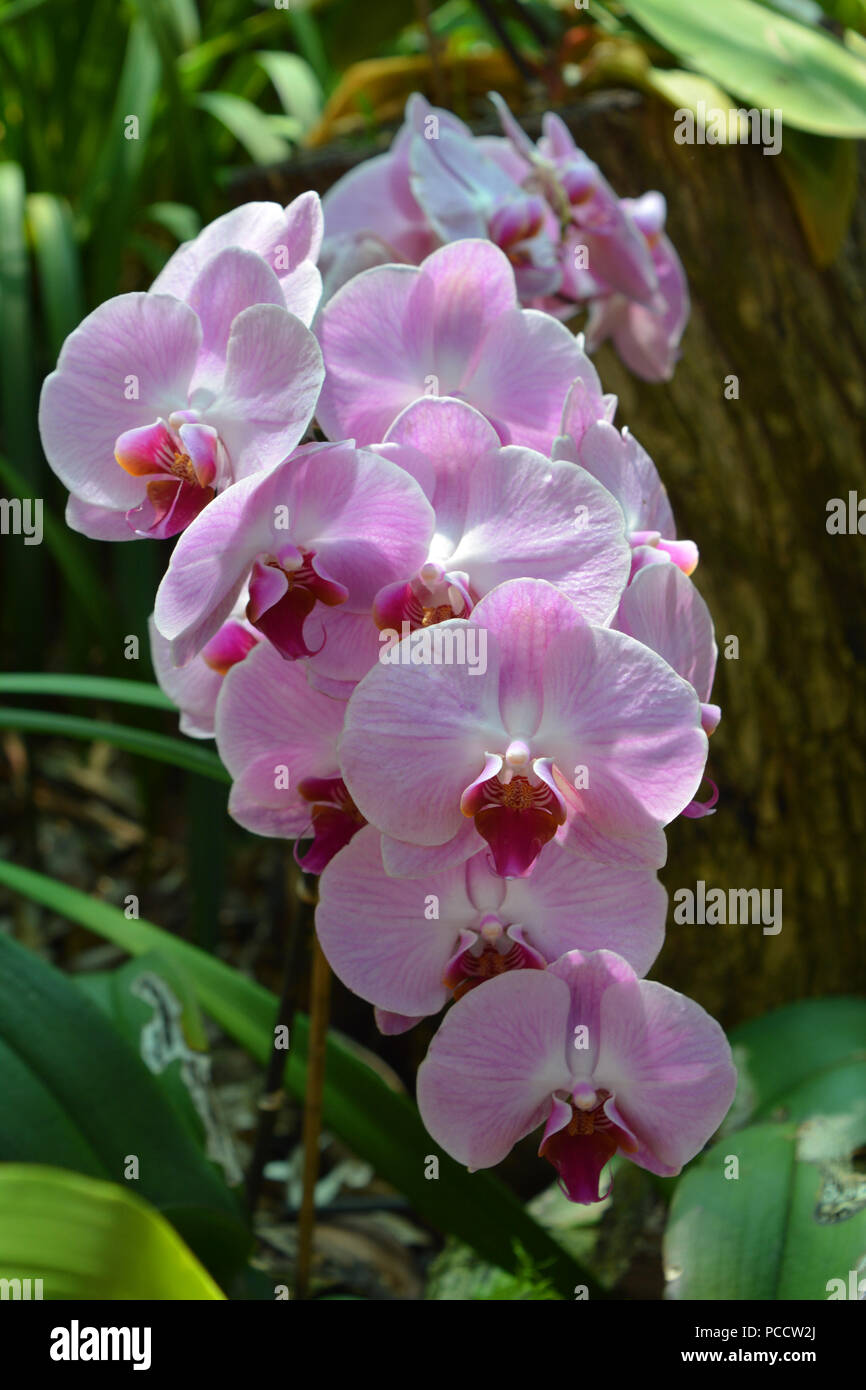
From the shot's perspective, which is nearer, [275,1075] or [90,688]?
[275,1075]

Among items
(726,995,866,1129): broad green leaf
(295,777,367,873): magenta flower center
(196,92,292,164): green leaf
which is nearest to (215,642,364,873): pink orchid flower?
(295,777,367,873): magenta flower center

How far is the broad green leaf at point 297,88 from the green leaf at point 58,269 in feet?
1.07

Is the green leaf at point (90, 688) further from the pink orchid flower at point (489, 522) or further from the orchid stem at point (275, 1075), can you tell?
the pink orchid flower at point (489, 522)

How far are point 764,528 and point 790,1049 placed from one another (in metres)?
0.50

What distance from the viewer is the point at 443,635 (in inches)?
16.1

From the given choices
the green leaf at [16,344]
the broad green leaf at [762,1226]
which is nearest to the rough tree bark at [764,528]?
the green leaf at [16,344]

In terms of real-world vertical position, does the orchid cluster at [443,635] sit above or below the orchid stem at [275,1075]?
above

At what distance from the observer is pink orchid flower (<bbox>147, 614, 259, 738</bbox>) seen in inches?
19.5

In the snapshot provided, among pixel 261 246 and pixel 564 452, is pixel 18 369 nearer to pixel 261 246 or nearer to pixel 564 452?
pixel 261 246

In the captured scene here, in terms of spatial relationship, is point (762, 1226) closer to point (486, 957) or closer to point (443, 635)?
point (486, 957)

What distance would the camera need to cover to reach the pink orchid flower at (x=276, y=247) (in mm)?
478

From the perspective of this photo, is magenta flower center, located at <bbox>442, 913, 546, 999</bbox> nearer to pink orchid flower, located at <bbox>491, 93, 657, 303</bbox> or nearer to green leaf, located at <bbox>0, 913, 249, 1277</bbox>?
green leaf, located at <bbox>0, 913, 249, 1277</bbox>

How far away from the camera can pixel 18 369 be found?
48.9 inches

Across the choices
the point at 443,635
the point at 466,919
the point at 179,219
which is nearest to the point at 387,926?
the point at 466,919
